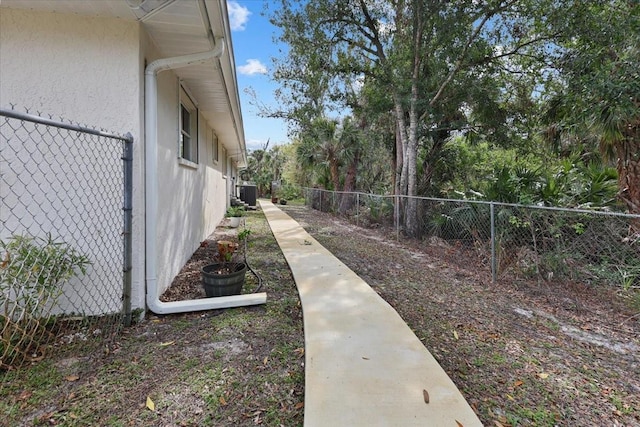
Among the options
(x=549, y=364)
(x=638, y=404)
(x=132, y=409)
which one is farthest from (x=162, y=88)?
(x=638, y=404)

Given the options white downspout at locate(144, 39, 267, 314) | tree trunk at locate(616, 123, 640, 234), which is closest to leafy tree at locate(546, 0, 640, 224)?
tree trunk at locate(616, 123, 640, 234)

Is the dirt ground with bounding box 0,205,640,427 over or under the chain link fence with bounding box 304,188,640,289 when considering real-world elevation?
under

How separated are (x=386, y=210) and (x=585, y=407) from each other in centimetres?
763

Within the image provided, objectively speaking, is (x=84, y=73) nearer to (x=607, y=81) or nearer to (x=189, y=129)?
(x=189, y=129)

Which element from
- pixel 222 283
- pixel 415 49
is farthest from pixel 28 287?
pixel 415 49

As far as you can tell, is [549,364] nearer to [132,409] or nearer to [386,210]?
[132,409]

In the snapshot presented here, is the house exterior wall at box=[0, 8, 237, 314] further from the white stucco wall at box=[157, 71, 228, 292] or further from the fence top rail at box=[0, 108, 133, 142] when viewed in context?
the white stucco wall at box=[157, 71, 228, 292]

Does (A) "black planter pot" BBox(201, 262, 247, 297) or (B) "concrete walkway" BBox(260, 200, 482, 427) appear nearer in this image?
(B) "concrete walkway" BBox(260, 200, 482, 427)

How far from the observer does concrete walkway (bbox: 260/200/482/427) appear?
1.81m

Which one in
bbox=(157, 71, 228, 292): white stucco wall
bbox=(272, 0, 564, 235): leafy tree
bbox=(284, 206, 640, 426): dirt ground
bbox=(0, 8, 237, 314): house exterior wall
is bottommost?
bbox=(284, 206, 640, 426): dirt ground

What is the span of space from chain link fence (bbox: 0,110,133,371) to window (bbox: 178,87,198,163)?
2.05m

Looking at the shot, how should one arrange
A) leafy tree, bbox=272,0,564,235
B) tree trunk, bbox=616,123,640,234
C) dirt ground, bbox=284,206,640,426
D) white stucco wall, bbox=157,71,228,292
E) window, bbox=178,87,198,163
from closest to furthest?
dirt ground, bbox=284,206,640,426 < white stucco wall, bbox=157,71,228,292 < window, bbox=178,87,198,163 < tree trunk, bbox=616,123,640,234 < leafy tree, bbox=272,0,564,235

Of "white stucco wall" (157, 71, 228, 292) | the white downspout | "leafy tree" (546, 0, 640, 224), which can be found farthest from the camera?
"leafy tree" (546, 0, 640, 224)

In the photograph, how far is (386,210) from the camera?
9.52 m
